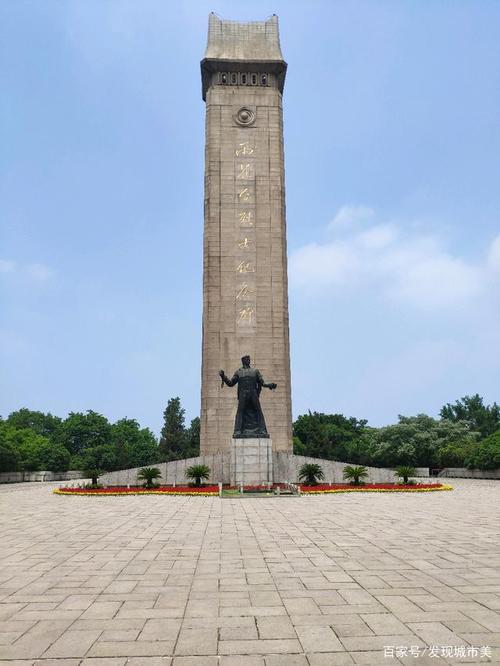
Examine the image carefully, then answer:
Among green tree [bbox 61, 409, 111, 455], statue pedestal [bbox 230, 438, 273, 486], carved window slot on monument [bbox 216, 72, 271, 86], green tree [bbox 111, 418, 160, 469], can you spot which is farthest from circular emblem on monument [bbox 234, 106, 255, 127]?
green tree [bbox 61, 409, 111, 455]

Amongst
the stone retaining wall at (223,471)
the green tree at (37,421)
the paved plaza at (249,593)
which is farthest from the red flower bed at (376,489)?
the green tree at (37,421)

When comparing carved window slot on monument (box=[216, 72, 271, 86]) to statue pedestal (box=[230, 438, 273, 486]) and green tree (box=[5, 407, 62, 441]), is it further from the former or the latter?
green tree (box=[5, 407, 62, 441])

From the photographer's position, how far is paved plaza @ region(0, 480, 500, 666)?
5645 millimetres

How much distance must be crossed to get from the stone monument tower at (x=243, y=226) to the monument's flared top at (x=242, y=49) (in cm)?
10

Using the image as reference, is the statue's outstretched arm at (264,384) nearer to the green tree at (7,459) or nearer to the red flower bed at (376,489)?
the red flower bed at (376,489)

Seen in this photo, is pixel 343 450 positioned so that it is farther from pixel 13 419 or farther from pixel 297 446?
pixel 13 419

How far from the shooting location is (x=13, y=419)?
112438mm

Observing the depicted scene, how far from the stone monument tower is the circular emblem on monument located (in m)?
0.10

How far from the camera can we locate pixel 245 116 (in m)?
51.8

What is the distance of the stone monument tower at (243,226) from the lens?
154 feet

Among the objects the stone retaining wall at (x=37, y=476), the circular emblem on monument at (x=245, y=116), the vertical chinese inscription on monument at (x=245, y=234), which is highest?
the circular emblem on monument at (x=245, y=116)

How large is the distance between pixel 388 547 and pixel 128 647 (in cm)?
733

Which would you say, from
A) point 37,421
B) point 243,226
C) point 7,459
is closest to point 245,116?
point 243,226

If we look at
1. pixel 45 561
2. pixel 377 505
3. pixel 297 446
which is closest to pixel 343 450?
pixel 297 446
